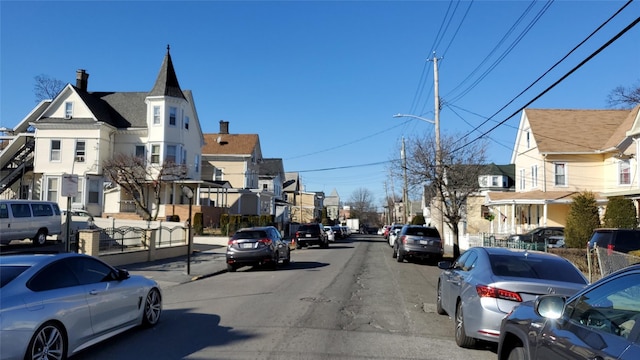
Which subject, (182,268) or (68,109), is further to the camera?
(68,109)

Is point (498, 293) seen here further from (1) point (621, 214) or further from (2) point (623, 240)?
(1) point (621, 214)

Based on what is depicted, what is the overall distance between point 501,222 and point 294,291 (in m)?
34.7

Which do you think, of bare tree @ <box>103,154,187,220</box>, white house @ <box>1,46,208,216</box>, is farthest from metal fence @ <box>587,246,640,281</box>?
white house @ <box>1,46,208,216</box>

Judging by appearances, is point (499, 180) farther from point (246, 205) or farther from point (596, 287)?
point (596, 287)

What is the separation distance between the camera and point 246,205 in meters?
48.4

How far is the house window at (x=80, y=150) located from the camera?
37656 mm

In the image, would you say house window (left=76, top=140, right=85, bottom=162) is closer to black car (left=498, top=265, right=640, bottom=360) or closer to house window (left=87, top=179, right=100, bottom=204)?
house window (left=87, top=179, right=100, bottom=204)

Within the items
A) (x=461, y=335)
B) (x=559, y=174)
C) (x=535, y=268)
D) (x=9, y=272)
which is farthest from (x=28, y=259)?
(x=559, y=174)

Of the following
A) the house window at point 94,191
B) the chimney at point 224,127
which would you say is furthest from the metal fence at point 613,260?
the chimney at point 224,127

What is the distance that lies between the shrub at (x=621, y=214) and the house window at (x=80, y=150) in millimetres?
34040

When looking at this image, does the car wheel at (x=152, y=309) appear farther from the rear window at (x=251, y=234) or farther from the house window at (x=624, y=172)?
the house window at (x=624, y=172)

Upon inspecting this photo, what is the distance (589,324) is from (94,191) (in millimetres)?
39294

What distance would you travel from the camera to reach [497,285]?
A: 6.86 metres

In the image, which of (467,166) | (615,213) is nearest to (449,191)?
(467,166)
